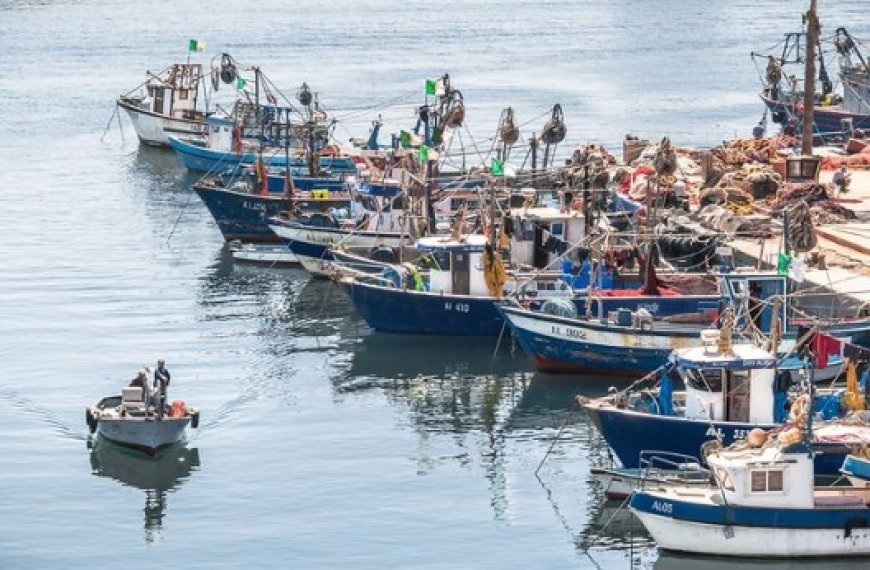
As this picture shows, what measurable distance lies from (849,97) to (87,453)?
61.4 meters

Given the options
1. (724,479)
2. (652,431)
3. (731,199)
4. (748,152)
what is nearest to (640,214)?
(731,199)

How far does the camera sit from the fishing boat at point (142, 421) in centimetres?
5519

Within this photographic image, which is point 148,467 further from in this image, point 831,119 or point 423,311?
point 831,119

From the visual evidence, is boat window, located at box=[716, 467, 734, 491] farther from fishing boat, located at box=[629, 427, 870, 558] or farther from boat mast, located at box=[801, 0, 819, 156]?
boat mast, located at box=[801, 0, 819, 156]

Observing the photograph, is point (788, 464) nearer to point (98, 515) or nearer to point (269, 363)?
point (98, 515)

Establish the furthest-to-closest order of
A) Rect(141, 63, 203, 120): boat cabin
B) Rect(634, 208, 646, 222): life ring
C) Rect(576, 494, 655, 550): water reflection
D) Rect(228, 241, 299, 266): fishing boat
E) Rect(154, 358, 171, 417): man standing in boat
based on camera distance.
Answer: Rect(141, 63, 203, 120): boat cabin, Rect(228, 241, 299, 266): fishing boat, Rect(634, 208, 646, 222): life ring, Rect(154, 358, 171, 417): man standing in boat, Rect(576, 494, 655, 550): water reflection

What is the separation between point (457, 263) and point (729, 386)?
61.0ft

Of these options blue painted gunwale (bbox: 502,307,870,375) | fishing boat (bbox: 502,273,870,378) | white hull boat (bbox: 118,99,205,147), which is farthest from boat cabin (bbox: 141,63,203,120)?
fishing boat (bbox: 502,273,870,378)

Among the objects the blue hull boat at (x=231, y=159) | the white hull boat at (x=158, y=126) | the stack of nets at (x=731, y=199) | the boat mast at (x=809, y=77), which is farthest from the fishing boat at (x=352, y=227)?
the white hull boat at (x=158, y=126)

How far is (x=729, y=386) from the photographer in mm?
50188

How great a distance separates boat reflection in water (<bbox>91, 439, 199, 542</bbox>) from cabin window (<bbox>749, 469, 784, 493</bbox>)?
15185 mm

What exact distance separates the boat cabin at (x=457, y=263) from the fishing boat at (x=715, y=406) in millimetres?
16618

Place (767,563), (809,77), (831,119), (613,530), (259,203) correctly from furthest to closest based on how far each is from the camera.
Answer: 1. (831,119)
2. (259,203)
3. (809,77)
4. (613,530)
5. (767,563)

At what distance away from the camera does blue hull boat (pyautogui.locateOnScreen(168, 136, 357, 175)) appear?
96188 millimetres
